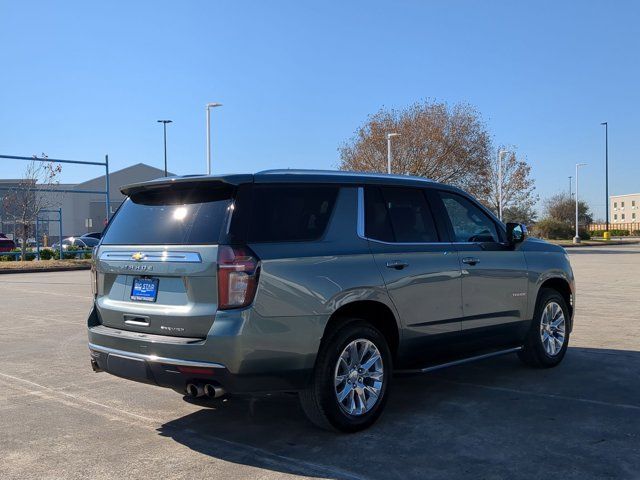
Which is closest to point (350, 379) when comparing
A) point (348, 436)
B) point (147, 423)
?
point (348, 436)

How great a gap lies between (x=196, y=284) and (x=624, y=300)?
35.9 ft

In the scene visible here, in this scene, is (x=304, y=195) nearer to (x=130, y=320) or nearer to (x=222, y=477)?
(x=130, y=320)

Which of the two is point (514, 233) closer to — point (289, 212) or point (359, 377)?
point (359, 377)

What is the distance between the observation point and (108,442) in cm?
473

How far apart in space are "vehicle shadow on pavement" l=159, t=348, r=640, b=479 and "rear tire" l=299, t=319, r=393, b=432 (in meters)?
0.15

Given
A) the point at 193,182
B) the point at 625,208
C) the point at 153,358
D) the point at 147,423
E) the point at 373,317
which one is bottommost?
the point at 147,423

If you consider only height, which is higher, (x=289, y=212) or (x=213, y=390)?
(x=289, y=212)

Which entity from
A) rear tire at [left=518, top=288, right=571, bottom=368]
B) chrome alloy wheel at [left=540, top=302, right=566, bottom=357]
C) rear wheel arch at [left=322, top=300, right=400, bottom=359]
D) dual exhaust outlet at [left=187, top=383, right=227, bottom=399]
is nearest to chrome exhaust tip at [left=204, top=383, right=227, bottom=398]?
dual exhaust outlet at [left=187, top=383, right=227, bottom=399]

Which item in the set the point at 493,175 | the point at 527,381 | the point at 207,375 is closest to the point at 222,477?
the point at 207,375

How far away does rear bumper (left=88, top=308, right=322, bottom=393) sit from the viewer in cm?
420

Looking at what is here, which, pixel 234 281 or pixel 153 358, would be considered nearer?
pixel 234 281

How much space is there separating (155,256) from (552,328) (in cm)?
435

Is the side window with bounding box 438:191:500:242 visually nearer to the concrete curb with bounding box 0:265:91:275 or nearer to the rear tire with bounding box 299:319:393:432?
the rear tire with bounding box 299:319:393:432

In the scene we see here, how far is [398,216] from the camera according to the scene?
546cm
